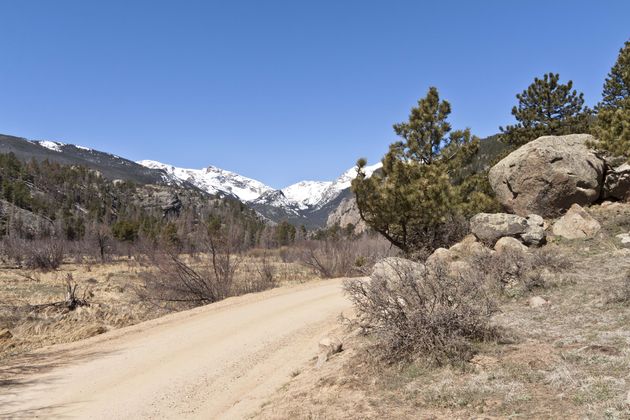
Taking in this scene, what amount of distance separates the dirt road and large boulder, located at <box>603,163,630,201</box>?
1310 cm

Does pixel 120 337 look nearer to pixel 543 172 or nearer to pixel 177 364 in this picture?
pixel 177 364

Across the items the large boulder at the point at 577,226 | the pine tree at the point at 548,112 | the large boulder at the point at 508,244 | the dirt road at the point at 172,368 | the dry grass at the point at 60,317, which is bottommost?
the dirt road at the point at 172,368

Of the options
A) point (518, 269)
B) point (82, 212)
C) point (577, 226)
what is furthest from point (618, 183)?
point (82, 212)

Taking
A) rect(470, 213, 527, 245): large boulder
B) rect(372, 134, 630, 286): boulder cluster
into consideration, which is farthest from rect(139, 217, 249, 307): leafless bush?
rect(470, 213, 527, 245): large boulder

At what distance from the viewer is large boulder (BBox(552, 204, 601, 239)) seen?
590 inches

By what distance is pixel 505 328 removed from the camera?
7426 mm

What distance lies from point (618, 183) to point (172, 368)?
60.1 feet

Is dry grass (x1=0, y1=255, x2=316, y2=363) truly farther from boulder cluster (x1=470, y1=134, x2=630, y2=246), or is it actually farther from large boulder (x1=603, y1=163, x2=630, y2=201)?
large boulder (x1=603, y1=163, x2=630, y2=201)

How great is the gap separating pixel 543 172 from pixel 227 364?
14423 millimetres

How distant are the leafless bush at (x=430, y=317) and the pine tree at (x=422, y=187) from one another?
34.2 ft

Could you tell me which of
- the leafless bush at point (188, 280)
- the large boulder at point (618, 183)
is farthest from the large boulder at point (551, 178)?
the leafless bush at point (188, 280)

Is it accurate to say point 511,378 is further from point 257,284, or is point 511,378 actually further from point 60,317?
point 257,284

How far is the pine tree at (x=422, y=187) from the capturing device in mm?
17734

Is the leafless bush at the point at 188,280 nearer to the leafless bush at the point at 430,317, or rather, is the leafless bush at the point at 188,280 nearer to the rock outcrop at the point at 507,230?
the rock outcrop at the point at 507,230
